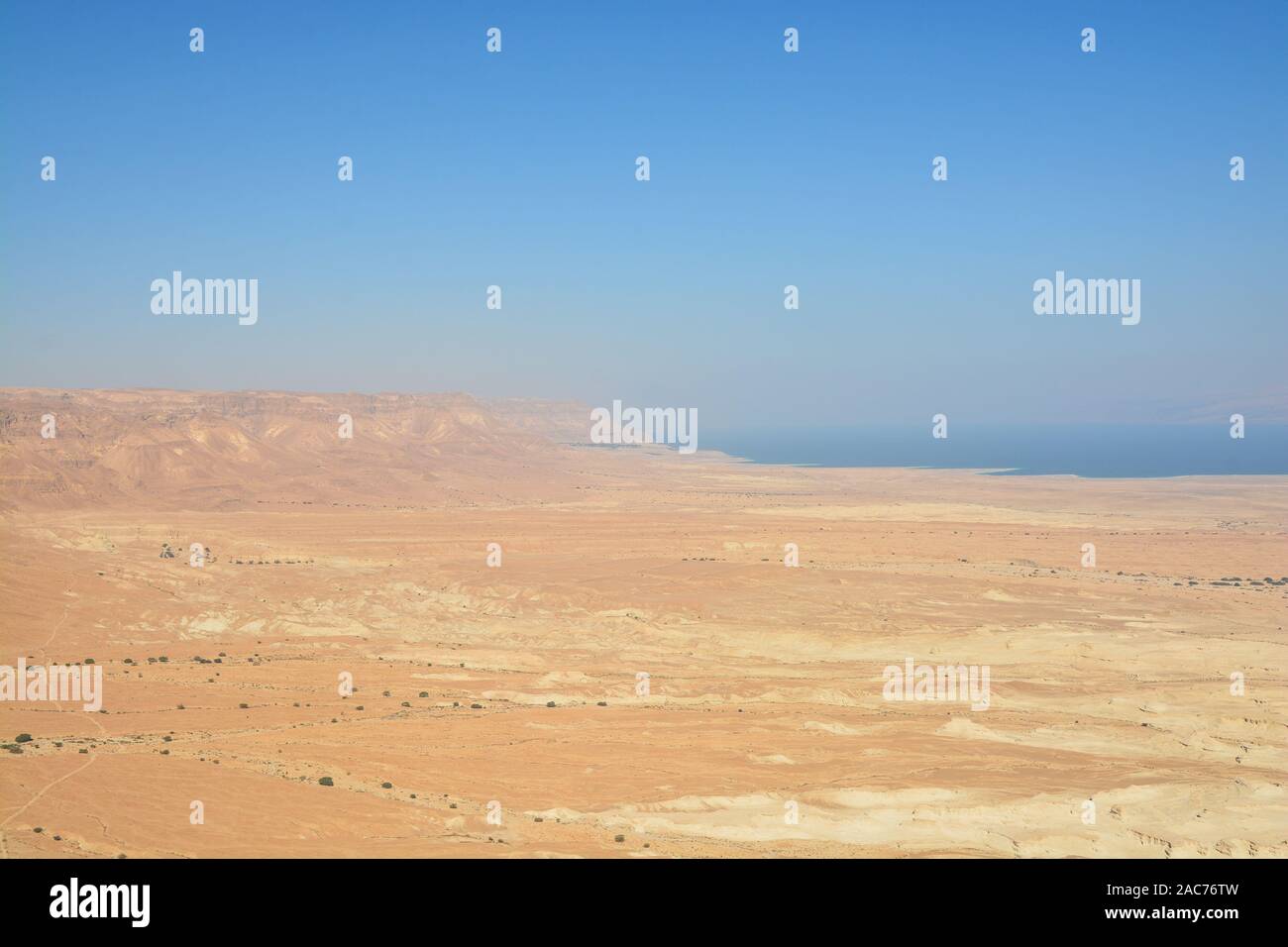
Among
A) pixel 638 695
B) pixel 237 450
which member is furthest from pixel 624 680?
pixel 237 450

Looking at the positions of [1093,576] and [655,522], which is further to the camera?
[655,522]

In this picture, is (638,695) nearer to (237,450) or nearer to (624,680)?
(624,680)

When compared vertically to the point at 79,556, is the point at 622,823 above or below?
below

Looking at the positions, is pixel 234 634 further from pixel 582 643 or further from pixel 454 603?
pixel 582 643

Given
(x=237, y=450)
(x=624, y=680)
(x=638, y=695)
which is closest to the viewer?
(x=638, y=695)
